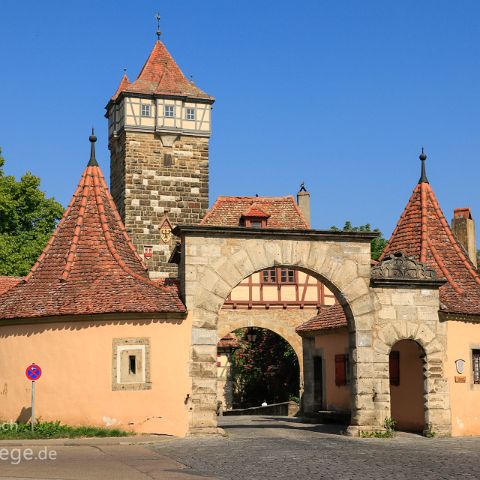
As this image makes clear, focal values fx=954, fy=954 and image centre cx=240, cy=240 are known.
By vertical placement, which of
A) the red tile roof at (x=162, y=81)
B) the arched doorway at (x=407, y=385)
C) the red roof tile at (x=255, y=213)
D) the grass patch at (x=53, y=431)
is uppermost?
the red tile roof at (x=162, y=81)

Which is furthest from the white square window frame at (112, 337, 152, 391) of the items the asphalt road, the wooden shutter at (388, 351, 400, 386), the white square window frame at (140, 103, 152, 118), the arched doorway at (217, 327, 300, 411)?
the white square window frame at (140, 103, 152, 118)

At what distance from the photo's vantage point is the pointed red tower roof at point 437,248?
2236 cm

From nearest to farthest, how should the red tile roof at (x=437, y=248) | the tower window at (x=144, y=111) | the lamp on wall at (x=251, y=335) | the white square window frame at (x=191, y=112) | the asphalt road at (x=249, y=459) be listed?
the asphalt road at (x=249, y=459) → the red tile roof at (x=437, y=248) → the lamp on wall at (x=251, y=335) → the tower window at (x=144, y=111) → the white square window frame at (x=191, y=112)

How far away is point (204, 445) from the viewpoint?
59.2 feet

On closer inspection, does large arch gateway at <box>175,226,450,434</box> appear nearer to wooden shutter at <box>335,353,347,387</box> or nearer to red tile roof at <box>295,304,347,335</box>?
red tile roof at <box>295,304,347,335</box>

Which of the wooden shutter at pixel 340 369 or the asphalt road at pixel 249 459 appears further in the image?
the wooden shutter at pixel 340 369

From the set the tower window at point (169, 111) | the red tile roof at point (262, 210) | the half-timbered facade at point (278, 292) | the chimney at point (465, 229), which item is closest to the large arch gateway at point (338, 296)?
the chimney at point (465, 229)

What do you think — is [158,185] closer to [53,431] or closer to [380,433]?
[380,433]

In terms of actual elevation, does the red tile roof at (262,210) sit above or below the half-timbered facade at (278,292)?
above

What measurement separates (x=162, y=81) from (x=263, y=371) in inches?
538

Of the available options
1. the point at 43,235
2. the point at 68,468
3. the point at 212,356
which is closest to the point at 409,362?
the point at 212,356

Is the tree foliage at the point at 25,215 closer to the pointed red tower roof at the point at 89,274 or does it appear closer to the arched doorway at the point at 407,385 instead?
the pointed red tower roof at the point at 89,274

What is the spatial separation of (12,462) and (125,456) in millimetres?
2042

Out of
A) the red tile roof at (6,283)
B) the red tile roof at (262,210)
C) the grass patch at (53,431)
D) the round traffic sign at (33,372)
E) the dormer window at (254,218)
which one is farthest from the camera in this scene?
the red tile roof at (262,210)
